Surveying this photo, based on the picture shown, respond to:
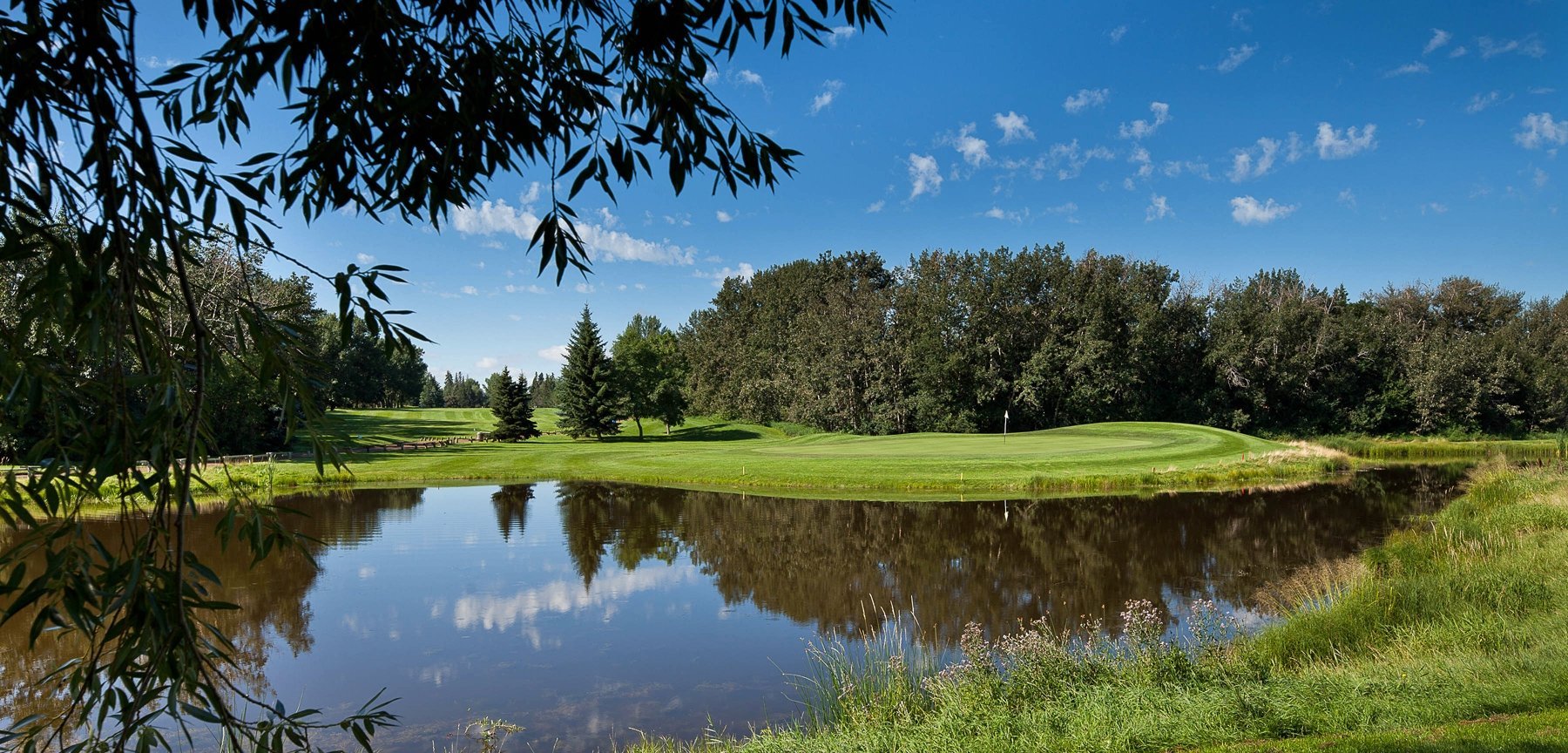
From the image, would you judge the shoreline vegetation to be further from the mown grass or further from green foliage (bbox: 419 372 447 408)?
green foliage (bbox: 419 372 447 408)

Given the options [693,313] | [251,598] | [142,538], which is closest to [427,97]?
[142,538]

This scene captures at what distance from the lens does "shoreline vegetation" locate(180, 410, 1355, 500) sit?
26.0 m

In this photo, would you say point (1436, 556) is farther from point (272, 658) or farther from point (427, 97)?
point (272, 658)

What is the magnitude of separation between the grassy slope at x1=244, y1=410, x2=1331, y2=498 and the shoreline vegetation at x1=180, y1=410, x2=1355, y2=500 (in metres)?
0.06

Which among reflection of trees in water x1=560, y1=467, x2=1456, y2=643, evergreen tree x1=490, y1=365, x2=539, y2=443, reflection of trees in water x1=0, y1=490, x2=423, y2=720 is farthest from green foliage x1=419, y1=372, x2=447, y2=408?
reflection of trees in water x1=560, y1=467, x2=1456, y2=643

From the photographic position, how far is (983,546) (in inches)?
664

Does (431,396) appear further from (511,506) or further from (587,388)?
(511,506)

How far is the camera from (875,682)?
8508 mm

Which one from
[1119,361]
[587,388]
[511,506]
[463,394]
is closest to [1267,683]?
[511,506]

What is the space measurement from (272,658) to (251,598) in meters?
3.21

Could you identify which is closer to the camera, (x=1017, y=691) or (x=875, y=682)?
(x=1017, y=691)

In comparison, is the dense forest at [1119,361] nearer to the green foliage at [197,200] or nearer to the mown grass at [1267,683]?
the mown grass at [1267,683]

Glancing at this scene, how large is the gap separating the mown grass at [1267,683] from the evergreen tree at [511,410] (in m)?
44.6

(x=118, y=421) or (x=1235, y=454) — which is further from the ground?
(x=118, y=421)
